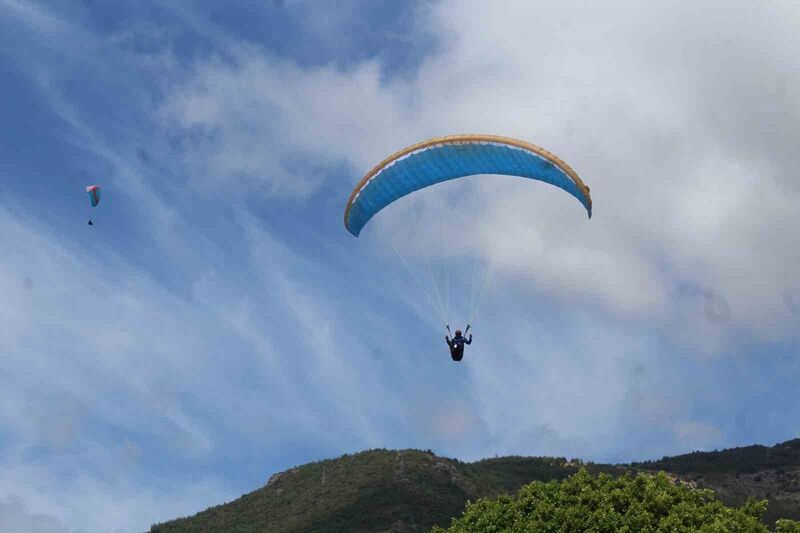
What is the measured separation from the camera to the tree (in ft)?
89.8

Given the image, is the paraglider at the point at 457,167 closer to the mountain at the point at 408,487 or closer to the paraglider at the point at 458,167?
the paraglider at the point at 458,167

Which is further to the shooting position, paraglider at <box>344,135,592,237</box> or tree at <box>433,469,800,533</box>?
paraglider at <box>344,135,592,237</box>

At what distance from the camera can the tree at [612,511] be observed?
89.8 ft

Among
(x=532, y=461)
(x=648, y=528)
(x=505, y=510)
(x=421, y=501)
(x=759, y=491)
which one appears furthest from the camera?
(x=532, y=461)

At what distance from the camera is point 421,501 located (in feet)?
238

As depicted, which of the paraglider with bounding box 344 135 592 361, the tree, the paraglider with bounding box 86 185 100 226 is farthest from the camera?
the paraglider with bounding box 86 185 100 226

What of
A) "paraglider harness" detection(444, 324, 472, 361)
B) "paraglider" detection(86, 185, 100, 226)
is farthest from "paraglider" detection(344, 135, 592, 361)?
"paraglider" detection(86, 185, 100, 226)

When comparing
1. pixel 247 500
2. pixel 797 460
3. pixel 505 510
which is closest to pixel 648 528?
pixel 505 510

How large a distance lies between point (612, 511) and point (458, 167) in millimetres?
12823

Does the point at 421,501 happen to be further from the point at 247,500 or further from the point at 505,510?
the point at 505,510

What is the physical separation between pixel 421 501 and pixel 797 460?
44.6 metres

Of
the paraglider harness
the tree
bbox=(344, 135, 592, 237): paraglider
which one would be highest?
bbox=(344, 135, 592, 237): paraglider

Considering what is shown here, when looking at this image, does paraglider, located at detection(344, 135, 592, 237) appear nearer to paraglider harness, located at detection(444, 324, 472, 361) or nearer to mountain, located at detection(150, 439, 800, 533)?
paraglider harness, located at detection(444, 324, 472, 361)

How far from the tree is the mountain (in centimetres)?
3847
